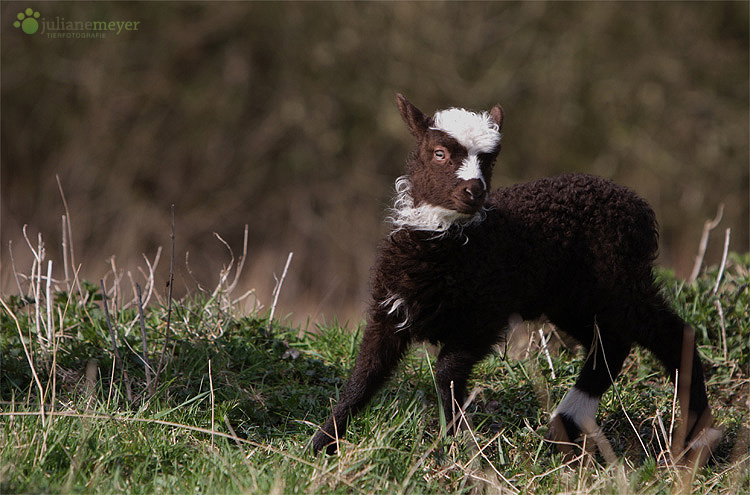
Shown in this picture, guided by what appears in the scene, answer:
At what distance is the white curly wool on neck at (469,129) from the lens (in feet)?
12.9

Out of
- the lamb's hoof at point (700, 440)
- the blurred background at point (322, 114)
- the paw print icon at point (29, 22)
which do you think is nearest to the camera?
the lamb's hoof at point (700, 440)

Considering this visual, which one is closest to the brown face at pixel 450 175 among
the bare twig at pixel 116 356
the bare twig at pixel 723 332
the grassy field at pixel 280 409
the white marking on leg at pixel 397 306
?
the white marking on leg at pixel 397 306

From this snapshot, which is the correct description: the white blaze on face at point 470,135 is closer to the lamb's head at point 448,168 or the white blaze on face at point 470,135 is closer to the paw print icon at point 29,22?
the lamb's head at point 448,168

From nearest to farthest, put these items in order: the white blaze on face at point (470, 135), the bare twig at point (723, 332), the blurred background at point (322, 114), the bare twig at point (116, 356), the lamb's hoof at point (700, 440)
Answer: the white blaze on face at point (470, 135)
the bare twig at point (116, 356)
the lamb's hoof at point (700, 440)
the bare twig at point (723, 332)
the blurred background at point (322, 114)

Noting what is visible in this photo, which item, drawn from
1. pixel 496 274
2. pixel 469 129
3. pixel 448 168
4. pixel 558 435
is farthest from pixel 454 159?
pixel 558 435

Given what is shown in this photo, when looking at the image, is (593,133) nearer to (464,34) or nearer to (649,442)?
(464,34)

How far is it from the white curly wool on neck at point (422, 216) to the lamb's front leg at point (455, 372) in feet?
1.95

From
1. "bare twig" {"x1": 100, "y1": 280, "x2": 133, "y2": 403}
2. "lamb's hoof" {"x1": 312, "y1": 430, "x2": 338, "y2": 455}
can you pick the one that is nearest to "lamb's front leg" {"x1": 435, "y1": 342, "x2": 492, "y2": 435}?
"lamb's hoof" {"x1": 312, "y1": 430, "x2": 338, "y2": 455}

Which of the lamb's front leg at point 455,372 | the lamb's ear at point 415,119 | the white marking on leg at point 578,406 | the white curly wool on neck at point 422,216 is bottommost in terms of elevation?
the white marking on leg at point 578,406

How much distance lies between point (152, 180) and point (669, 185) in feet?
27.2

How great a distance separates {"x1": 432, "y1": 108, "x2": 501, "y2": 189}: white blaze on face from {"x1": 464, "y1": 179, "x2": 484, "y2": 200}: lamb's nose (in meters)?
0.04

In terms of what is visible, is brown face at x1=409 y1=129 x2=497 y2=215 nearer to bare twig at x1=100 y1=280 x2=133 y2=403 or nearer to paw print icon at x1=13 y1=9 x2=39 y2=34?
bare twig at x1=100 y1=280 x2=133 y2=403

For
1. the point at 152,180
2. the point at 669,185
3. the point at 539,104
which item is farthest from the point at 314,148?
the point at 669,185

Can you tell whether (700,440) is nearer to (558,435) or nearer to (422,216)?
(558,435)
